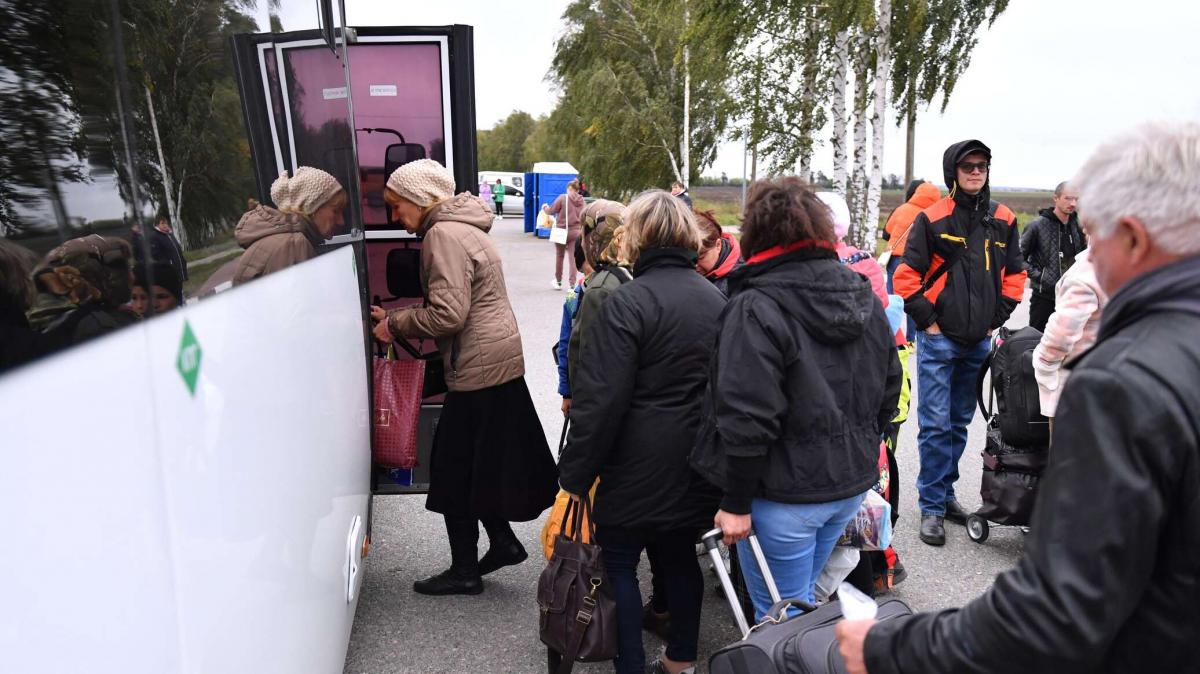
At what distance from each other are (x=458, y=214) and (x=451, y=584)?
1.69 metres

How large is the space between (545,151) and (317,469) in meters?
48.6

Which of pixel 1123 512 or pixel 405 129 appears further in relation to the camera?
pixel 405 129

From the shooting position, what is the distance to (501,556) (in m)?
4.05

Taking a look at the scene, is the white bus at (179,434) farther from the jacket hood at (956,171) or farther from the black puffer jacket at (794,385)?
the jacket hood at (956,171)

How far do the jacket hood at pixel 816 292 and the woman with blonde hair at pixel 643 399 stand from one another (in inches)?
13.6

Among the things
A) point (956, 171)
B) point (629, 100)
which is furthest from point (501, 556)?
point (629, 100)

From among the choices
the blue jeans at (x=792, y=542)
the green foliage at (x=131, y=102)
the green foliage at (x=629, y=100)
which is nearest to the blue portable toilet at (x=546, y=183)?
the green foliage at (x=629, y=100)

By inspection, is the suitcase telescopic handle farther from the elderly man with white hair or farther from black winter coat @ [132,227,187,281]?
black winter coat @ [132,227,187,281]

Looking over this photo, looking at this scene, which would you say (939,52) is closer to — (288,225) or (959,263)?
(959,263)

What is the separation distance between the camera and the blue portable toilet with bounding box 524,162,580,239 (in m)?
25.4

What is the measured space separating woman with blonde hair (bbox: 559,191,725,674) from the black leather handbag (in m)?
0.11

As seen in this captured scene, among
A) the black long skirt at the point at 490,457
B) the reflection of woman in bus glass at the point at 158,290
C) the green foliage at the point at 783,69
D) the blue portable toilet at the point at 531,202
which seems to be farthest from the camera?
the blue portable toilet at the point at 531,202

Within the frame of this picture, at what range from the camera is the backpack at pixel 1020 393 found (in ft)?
13.3

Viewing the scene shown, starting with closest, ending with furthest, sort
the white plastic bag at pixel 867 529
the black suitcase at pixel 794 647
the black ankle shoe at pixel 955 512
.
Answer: the black suitcase at pixel 794 647
the white plastic bag at pixel 867 529
the black ankle shoe at pixel 955 512
